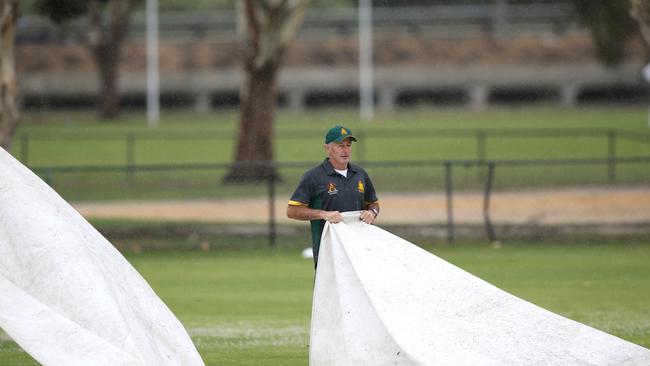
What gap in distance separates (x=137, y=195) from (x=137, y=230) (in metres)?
7.09

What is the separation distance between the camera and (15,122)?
23.0 metres

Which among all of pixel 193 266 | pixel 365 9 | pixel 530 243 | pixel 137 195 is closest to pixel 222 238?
pixel 193 266

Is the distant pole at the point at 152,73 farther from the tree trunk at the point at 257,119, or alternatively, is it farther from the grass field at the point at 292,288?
the grass field at the point at 292,288

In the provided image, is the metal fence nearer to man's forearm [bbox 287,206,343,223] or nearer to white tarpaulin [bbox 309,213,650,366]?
man's forearm [bbox 287,206,343,223]

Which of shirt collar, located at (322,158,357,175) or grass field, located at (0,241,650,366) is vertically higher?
shirt collar, located at (322,158,357,175)

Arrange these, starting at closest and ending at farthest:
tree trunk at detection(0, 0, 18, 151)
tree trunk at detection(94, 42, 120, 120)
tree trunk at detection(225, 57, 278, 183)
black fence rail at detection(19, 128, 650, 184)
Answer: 1. tree trunk at detection(0, 0, 18, 151)
2. tree trunk at detection(225, 57, 278, 183)
3. black fence rail at detection(19, 128, 650, 184)
4. tree trunk at detection(94, 42, 120, 120)

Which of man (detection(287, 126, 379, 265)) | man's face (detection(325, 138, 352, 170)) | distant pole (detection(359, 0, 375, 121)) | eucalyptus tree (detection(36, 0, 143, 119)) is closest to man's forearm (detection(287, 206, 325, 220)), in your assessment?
man (detection(287, 126, 379, 265))

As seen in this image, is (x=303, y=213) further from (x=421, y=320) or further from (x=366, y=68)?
(x=366, y=68)

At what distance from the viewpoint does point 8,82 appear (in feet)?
75.0

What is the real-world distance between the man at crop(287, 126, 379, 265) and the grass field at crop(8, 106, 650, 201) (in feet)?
47.4

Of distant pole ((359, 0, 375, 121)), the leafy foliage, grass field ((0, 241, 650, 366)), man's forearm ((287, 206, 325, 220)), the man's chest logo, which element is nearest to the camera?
man's forearm ((287, 206, 325, 220))

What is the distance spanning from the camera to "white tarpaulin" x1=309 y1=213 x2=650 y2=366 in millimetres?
10500

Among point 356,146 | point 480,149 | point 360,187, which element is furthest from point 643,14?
point 356,146

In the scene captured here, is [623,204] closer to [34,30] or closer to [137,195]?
[137,195]
